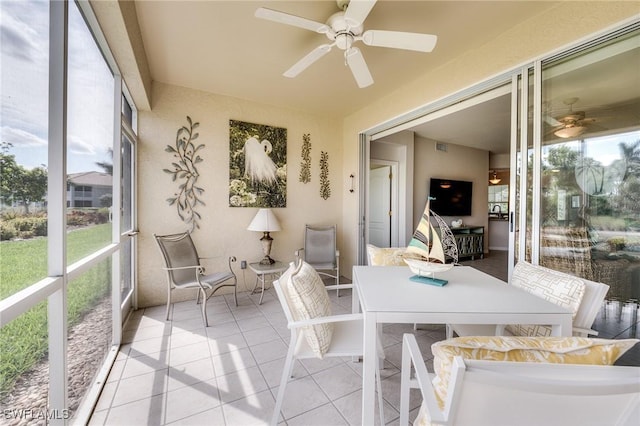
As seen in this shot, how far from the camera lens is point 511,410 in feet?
2.22

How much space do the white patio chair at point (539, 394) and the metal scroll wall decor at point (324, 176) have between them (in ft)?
11.7

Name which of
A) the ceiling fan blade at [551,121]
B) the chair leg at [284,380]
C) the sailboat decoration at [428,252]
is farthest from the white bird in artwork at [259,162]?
the ceiling fan blade at [551,121]

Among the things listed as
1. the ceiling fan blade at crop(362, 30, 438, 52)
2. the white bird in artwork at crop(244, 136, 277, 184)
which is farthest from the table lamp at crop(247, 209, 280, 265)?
the ceiling fan blade at crop(362, 30, 438, 52)

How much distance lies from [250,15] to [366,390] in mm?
2563

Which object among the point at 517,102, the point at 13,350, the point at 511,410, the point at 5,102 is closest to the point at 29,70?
the point at 5,102

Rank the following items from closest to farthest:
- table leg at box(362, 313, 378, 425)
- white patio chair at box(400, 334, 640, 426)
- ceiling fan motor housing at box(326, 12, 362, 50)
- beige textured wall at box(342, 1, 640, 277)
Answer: white patio chair at box(400, 334, 640, 426)
table leg at box(362, 313, 378, 425)
beige textured wall at box(342, 1, 640, 277)
ceiling fan motor housing at box(326, 12, 362, 50)

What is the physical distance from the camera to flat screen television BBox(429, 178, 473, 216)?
521cm

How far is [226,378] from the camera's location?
70.6 inches

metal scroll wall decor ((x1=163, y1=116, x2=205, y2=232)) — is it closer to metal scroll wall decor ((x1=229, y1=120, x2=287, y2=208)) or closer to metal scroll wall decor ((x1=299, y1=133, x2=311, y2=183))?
metal scroll wall decor ((x1=229, y1=120, x2=287, y2=208))

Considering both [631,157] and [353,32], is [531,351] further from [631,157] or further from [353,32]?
[353,32]

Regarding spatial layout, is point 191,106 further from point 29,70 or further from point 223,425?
point 223,425

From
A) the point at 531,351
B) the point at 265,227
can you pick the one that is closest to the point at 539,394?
the point at 531,351

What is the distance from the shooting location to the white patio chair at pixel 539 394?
2.03 ft

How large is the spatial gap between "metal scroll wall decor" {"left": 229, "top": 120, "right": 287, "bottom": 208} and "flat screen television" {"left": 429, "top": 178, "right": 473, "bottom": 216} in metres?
3.13
